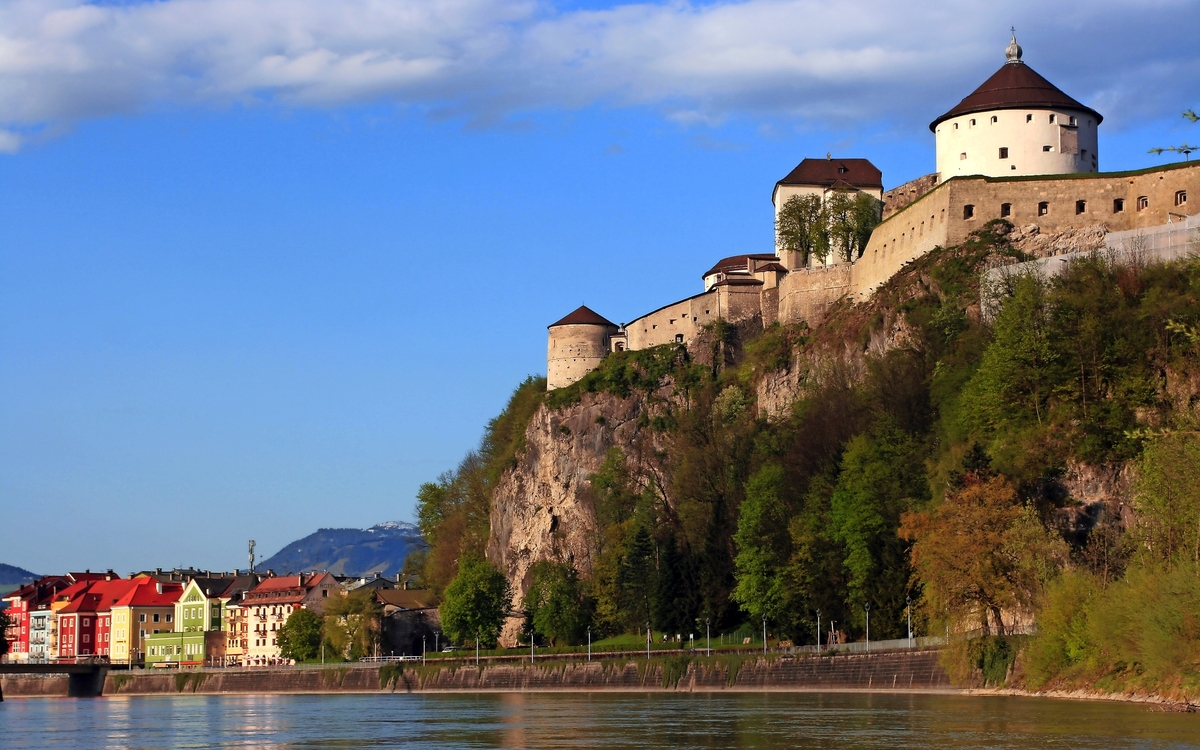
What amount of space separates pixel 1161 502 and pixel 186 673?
72.8 metres

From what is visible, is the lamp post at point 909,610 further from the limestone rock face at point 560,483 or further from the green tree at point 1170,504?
the limestone rock face at point 560,483

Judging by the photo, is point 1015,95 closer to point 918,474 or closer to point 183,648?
point 918,474

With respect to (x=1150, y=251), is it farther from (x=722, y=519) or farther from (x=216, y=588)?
(x=216, y=588)

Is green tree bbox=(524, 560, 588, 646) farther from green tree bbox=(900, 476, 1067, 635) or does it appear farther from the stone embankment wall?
green tree bbox=(900, 476, 1067, 635)

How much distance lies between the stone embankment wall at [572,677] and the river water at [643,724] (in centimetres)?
147

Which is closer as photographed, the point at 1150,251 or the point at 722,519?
the point at 1150,251

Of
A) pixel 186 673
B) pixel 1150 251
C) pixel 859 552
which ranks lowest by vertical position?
pixel 186 673

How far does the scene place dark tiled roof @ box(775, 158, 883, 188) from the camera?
304 ft

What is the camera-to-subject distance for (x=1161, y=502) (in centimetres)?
4372

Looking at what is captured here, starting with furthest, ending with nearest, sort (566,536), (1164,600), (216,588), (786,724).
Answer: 1. (216,588)
2. (566,536)
3. (786,724)
4. (1164,600)

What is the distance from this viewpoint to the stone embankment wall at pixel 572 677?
56.1 meters

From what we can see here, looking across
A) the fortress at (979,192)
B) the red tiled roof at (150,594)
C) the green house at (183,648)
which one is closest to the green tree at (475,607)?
the fortress at (979,192)

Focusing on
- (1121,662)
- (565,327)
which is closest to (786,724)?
(1121,662)

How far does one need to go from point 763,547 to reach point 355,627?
122 ft
